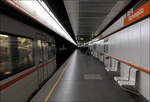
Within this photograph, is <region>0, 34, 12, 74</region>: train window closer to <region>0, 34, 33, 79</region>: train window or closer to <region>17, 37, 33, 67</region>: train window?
<region>0, 34, 33, 79</region>: train window

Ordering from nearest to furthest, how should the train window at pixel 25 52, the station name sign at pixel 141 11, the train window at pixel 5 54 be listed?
the train window at pixel 5 54, the station name sign at pixel 141 11, the train window at pixel 25 52

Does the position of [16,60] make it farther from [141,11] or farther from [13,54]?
[141,11]

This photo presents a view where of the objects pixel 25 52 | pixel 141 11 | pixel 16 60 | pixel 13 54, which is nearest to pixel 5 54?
pixel 13 54

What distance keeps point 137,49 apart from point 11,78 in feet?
11.7

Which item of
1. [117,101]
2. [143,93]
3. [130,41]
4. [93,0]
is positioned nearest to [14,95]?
[117,101]

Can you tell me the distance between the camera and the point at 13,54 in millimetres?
2258

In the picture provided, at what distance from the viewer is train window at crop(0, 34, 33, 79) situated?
196 centimetres

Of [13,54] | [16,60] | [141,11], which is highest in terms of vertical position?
[141,11]

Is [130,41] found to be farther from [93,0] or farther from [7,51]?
[7,51]

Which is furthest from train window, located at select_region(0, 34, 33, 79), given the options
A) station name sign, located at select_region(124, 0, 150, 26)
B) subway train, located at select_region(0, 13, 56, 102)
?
station name sign, located at select_region(124, 0, 150, 26)

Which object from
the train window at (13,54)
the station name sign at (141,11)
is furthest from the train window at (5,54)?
the station name sign at (141,11)

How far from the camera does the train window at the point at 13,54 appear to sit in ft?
6.42

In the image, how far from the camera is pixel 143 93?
2.80 meters

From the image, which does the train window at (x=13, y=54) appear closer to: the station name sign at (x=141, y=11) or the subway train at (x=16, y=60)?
the subway train at (x=16, y=60)
